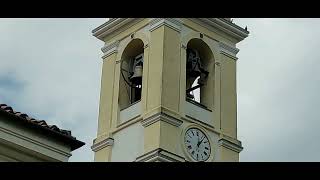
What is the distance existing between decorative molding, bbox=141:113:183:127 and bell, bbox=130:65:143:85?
55.3 inches

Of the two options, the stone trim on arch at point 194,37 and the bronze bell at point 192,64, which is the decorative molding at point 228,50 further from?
the bronze bell at point 192,64

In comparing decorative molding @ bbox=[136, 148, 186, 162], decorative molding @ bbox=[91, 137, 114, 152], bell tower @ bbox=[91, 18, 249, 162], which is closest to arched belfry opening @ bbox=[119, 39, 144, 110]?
bell tower @ bbox=[91, 18, 249, 162]

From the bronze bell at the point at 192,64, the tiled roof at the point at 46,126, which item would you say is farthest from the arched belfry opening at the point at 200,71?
the tiled roof at the point at 46,126

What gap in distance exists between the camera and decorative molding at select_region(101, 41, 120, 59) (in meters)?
21.5

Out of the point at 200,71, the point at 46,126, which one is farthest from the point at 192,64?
the point at 46,126

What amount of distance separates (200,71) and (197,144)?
87.4 inches

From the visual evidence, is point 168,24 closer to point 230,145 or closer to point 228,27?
point 228,27

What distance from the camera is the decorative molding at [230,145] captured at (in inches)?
815

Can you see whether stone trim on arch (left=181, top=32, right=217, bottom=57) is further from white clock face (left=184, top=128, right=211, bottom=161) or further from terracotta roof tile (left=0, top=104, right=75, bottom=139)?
terracotta roof tile (left=0, top=104, right=75, bottom=139)

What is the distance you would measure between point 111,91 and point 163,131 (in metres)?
2.51

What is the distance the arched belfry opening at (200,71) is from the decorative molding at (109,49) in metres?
2.08

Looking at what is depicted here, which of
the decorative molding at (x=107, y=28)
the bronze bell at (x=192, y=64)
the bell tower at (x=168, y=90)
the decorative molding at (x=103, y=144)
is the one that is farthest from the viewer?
the decorative molding at (x=107, y=28)
